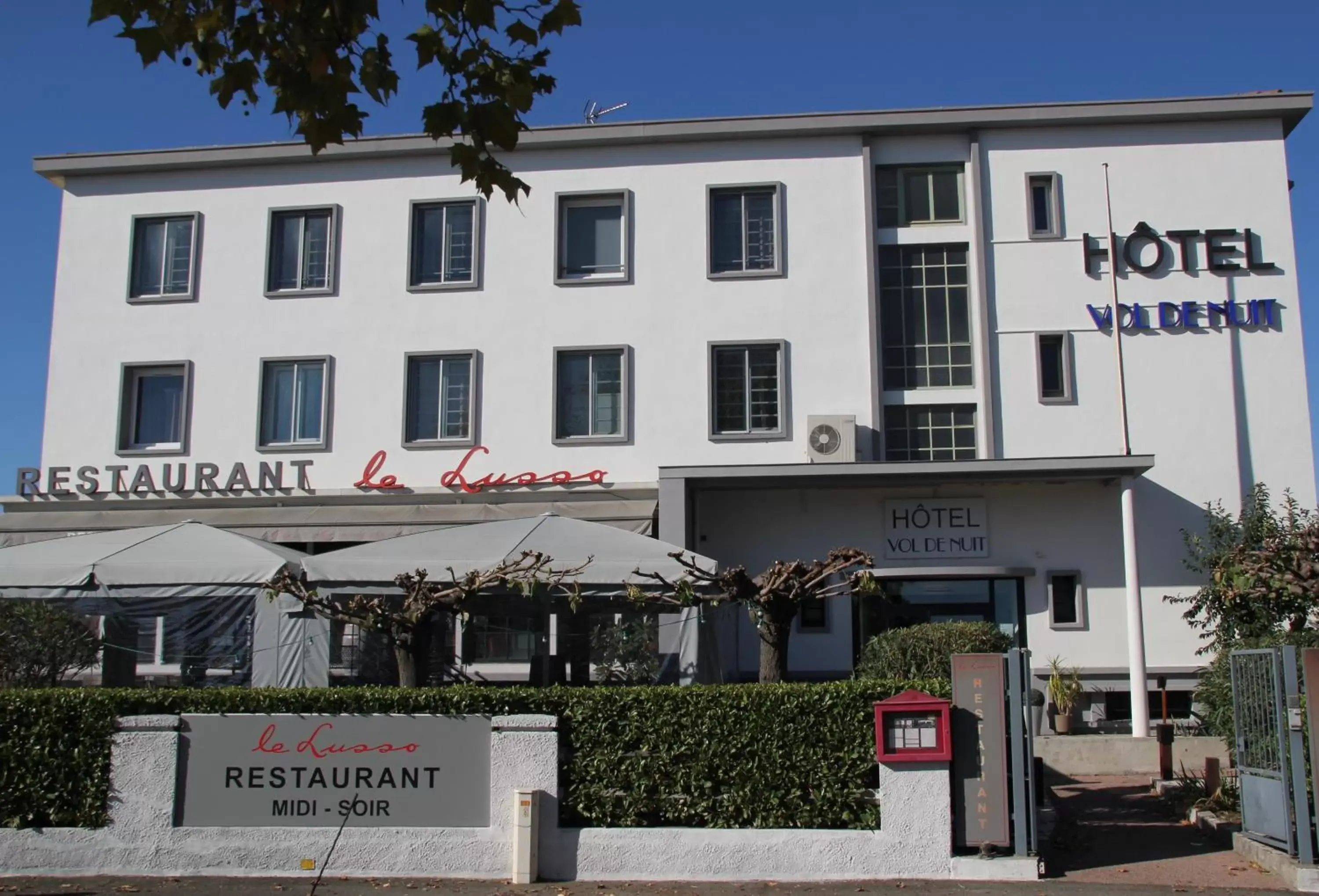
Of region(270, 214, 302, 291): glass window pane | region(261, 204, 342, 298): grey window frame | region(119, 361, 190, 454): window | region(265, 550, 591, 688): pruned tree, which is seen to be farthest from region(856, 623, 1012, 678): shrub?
region(119, 361, 190, 454): window

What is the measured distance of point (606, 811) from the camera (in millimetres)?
10234

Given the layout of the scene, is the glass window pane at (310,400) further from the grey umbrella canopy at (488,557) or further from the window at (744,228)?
the grey umbrella canopy at (488,557)

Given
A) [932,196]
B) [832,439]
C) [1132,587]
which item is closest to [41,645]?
[832,439]

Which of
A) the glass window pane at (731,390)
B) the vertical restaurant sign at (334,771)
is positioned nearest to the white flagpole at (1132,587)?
the glass window pane at (731,390)

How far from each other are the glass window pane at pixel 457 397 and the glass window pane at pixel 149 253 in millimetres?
5408

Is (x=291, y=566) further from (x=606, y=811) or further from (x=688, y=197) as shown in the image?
(x=688, y=197)

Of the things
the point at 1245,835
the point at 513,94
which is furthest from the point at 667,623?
the point at 513,94

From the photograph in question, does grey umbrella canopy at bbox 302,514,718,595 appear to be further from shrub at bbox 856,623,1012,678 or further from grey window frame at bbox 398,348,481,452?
grey window frame at bbox 398,348,481,452

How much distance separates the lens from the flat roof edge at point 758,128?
1958cm

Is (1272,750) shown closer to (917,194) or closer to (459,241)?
(917,194)

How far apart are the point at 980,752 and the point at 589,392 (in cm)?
1109

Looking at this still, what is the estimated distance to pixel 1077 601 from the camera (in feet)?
61.3

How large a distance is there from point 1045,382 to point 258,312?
12.7 metres

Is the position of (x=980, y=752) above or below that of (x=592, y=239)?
below
